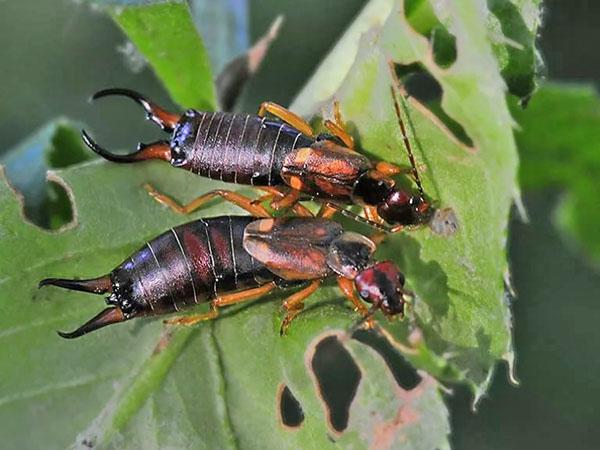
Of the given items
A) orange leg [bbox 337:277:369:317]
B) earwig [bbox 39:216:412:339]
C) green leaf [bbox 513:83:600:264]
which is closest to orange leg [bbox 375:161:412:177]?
earwig [bbox 39:216:412:339]

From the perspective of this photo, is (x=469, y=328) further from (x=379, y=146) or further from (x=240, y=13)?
(x=240, y=13)

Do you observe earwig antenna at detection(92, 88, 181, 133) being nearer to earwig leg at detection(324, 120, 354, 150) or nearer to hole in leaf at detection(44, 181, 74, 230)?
hole in leaf at detection(44, 181, 74, 230)

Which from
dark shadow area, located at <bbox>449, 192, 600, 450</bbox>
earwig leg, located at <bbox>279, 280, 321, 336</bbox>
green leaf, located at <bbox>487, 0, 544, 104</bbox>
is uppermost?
green leaf, located at <bbox>487, 0, 544, 104</bbox>

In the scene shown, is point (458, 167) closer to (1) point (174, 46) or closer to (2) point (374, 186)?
(2) point (374, 186)

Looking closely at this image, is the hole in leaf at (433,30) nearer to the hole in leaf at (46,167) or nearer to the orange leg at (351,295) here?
the orange leg at (351,295)

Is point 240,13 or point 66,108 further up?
point 240,13

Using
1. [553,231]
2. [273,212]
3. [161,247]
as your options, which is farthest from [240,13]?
[553,231]
